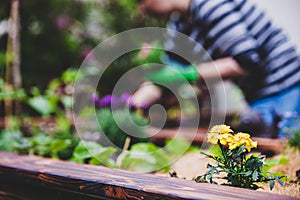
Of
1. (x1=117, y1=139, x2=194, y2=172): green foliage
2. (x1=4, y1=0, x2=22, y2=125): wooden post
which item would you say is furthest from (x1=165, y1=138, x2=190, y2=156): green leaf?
(x1=4, y1=0, x2=22, y2=125): wooden post

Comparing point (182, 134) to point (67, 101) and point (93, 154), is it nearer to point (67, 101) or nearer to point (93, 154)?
point (93, 154)

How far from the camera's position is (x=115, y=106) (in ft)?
7.85

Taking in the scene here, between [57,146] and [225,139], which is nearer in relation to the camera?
[225,139]

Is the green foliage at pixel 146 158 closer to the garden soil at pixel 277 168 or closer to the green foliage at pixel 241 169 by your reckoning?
the garden soil at pixel 277 168

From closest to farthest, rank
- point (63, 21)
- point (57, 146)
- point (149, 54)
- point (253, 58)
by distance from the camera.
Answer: point (57, 146) < point (253, 58) < point (149, 54) < point (63, 21)

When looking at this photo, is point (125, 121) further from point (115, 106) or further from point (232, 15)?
point (232, 15)

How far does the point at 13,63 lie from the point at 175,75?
1.28m

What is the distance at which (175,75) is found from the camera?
2557 mm

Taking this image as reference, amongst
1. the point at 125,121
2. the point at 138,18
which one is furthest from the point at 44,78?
the point at 125,121

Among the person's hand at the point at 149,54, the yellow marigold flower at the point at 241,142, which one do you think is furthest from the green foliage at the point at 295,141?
the person's hand at the point at 149,54

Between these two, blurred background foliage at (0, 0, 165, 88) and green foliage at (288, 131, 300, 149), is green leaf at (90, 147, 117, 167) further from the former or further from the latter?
blurred background foliage at (0, 0, 165, 88)

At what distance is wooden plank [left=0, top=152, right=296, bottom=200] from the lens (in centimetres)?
102

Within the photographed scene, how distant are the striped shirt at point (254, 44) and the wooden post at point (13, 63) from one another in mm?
1482

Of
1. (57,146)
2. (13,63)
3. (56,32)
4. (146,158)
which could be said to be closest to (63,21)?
(56,32)
